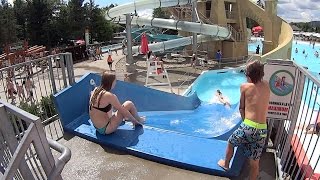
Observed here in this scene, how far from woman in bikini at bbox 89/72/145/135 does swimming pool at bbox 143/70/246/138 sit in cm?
168

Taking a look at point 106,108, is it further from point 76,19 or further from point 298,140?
point 76,19

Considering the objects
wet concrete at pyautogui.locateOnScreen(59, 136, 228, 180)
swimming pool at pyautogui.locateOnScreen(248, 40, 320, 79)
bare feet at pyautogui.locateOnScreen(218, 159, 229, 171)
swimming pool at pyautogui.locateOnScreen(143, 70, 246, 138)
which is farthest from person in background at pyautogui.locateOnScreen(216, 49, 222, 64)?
bare feet at pyautogui.locateOnScreen(218, 159, 229, 171)

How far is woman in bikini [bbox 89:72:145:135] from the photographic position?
13.8ft

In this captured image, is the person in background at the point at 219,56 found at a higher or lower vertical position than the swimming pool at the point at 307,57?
higher

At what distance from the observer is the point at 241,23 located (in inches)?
976

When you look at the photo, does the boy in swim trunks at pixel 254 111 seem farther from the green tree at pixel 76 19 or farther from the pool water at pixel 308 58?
the green tree at pixel 76 19

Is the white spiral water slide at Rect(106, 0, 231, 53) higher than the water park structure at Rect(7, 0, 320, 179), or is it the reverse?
the white spiral water slide at Rect(106, 0, 231, 53)

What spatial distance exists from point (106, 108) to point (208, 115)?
17.1 feet

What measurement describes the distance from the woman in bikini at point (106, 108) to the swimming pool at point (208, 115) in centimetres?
168

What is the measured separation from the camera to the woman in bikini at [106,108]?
4219 mm

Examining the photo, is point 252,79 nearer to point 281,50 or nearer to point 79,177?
point 79,177

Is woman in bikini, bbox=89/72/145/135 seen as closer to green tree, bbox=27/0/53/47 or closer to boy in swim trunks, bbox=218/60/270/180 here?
boy in swim trunks, bbox=218/60/270/180

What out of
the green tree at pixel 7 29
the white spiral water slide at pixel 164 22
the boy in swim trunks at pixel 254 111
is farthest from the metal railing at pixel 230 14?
the boy in swim trunks at pixel 254 111

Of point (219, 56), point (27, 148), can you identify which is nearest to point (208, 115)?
point (27, 148)
